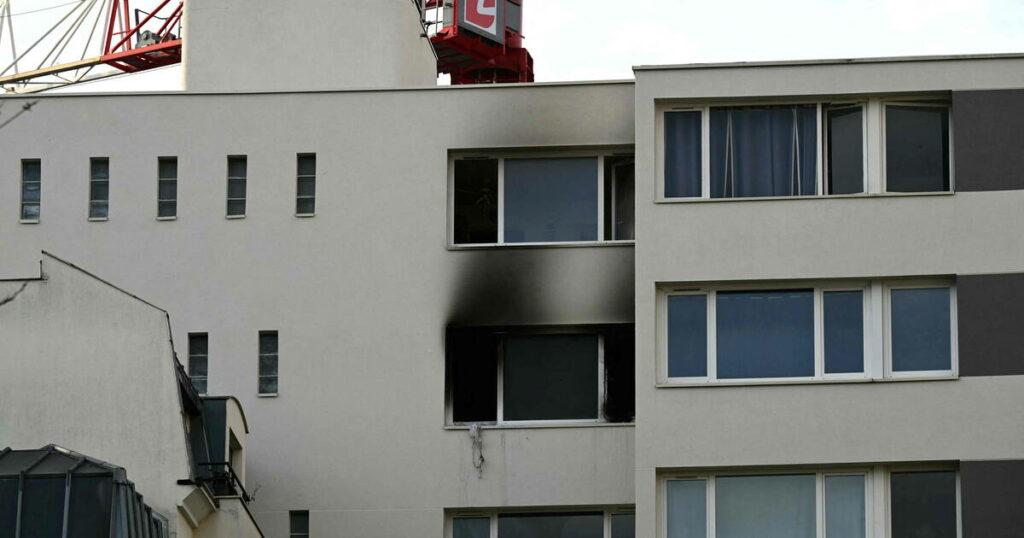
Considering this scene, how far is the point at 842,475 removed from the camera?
35.5 metres

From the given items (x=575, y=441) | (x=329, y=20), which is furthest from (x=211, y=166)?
(x=575, y=441)

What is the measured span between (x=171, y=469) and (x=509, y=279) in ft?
29.9

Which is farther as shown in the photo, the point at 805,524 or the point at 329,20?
the point at 329,20

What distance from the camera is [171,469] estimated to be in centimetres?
3139

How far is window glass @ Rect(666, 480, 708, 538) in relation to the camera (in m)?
35.4

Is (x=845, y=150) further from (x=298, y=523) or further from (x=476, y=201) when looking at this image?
(x=298, y=523)

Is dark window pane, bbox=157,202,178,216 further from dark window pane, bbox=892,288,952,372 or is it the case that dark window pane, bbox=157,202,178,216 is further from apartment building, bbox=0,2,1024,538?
dark window pane, bbox=892,288,952,372

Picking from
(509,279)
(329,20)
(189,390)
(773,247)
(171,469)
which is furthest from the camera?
(329,20)

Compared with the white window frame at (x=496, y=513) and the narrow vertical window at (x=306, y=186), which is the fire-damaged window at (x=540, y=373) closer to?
the white window frame at (x=496, y=513)

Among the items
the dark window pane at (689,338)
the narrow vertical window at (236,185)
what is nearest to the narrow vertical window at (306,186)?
the narrow vertical window at (236,185)

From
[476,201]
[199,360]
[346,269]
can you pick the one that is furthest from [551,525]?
[199,360]

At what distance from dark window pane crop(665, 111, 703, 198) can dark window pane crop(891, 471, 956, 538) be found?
19.4 ft

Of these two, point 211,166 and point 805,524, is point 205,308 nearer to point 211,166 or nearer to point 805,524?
point 211,166

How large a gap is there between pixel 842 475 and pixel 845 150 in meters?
5.49
